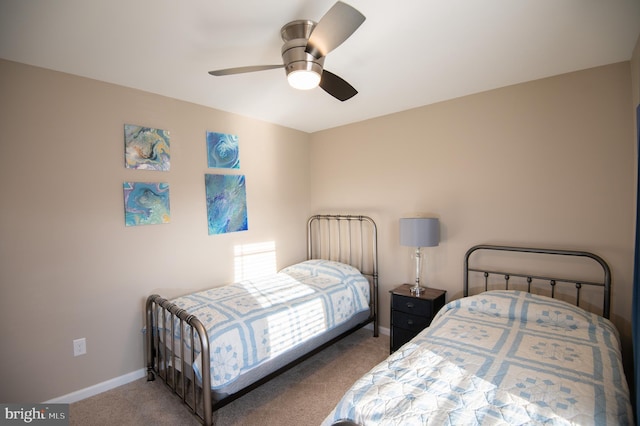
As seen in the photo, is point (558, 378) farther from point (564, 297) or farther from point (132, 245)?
point (132, 245)

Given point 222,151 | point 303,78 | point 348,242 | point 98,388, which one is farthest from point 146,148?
point 348,242

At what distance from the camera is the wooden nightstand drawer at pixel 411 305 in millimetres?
2764

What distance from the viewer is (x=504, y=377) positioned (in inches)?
58.0

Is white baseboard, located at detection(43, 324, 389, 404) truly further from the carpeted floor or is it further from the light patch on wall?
the light patch on wall

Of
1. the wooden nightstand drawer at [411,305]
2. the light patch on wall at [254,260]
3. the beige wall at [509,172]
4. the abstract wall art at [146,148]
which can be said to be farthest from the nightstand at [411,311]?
the abstract wall art at [146,148]

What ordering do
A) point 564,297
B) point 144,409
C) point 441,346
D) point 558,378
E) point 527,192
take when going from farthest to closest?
1. point 527,192
2. point 564,297
3. point 144,409
4. point 441,346
5. point 558,378

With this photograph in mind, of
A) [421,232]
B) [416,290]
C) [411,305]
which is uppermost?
[421,232]

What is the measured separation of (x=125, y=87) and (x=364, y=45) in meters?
1.99

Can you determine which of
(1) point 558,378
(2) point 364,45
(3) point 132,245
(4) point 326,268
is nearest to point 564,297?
(1) point 558,378

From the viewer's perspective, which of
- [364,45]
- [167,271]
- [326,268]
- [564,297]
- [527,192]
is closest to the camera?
[364,45]

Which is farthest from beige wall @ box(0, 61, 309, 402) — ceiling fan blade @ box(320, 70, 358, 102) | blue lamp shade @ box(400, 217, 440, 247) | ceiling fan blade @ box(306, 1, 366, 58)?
blue lamp shade @ box(400, 217, 440, 247)

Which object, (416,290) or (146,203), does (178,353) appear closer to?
(146,203)

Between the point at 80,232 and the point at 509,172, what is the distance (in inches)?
139

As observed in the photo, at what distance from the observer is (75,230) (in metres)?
2.31
